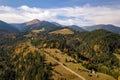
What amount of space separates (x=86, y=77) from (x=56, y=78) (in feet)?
95.4

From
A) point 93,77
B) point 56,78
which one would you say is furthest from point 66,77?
point 93,77

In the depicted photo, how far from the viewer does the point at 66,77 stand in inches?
7677

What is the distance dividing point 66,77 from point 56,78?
33.9ft

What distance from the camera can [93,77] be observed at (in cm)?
19300

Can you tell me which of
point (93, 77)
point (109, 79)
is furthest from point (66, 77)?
point (109, 79)

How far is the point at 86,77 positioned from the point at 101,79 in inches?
542

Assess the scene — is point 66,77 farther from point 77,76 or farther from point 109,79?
point 109,79

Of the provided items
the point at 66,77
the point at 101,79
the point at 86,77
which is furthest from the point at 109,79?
the point at 66,77

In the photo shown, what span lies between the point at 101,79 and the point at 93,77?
25.6 ft

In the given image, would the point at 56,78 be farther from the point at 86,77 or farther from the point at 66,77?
the point at 86,77

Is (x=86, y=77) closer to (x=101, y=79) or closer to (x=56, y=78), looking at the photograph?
(x=101, y=79)

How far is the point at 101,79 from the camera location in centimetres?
18925

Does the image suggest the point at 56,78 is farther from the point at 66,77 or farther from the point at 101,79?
the point at 101,79

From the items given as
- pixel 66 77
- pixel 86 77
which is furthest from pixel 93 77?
pixel 66 77
